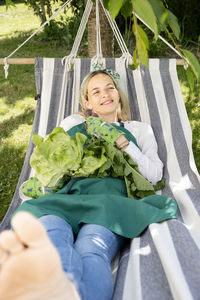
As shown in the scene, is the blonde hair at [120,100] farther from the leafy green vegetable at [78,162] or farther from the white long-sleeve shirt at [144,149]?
the leafy green vegetable at [78,162]

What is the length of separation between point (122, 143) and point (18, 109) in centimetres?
251

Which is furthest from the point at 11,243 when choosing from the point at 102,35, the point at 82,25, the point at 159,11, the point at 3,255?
the point at 102,35

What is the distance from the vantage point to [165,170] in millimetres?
2291

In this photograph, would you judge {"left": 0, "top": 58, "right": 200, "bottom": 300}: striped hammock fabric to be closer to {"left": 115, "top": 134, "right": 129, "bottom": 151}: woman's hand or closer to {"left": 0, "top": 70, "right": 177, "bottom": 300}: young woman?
{"left": 0, "top": 70, "right": 177, "bottom": 300}: young woman

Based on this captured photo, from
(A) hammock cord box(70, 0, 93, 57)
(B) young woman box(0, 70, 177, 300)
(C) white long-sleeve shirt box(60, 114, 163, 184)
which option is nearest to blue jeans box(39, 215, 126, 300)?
(B) young woman box(0, 70, 177, 300)

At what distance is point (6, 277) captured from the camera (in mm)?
771

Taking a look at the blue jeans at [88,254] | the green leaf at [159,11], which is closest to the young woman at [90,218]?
the blue jeans at [88,254]

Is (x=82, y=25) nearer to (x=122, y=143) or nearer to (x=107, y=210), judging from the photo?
(x=122, y=143)

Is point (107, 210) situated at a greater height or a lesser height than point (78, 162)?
lesser

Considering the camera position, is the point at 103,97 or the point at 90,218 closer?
the point at 90,218

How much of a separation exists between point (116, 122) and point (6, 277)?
1.67m

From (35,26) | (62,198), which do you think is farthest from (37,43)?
(62,198)

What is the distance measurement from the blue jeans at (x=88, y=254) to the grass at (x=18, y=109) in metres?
0.94

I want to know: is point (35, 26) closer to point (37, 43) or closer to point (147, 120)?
point (37, 43)
